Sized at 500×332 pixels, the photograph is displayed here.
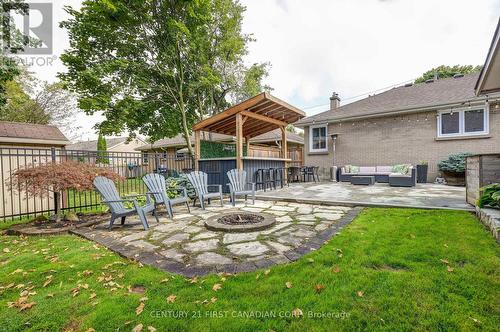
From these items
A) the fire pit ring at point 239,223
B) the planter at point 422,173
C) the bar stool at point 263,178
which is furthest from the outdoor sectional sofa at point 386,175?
the fire pit ring at point 239,223

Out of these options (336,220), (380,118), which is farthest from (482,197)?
(380,118)

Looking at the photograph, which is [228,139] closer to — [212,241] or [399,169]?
[399,169]

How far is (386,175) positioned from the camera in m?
9.80

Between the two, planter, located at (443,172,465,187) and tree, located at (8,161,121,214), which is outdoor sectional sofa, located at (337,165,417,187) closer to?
planter, located at (443,172,465,187)

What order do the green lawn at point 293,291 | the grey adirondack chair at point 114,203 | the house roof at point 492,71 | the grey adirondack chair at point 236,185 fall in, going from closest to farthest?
the green lawn at point 293,291, the house roof at point 492,71, the grey adirondack chair at point 114,203, the grey adirondack chair at point 236,185

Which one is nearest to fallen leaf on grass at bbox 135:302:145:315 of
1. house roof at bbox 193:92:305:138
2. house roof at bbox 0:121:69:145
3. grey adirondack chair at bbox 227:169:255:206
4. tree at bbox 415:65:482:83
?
grey adirondack chair at bbox 227:169:255:206

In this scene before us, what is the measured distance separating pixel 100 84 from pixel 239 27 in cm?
955

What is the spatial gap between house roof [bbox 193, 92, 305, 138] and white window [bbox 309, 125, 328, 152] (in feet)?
12.2

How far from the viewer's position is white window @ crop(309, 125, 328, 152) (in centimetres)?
1295

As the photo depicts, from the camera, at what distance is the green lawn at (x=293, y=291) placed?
160 cm

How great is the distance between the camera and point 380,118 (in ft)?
36.9

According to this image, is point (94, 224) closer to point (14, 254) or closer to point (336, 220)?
point (14, 254)

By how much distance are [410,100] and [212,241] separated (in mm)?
12090

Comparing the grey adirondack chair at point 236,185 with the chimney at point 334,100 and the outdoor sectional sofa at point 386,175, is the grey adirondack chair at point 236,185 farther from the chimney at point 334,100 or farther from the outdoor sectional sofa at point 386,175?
the chimney at point 334,100
